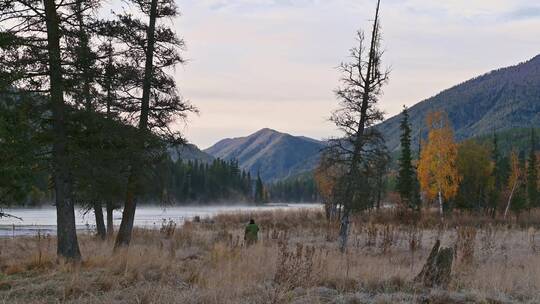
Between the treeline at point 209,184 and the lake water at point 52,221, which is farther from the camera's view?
the treeline at point 209,184

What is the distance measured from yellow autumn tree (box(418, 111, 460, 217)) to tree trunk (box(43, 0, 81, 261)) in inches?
1526

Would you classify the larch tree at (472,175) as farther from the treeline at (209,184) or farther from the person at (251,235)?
the treeline at (209,184)

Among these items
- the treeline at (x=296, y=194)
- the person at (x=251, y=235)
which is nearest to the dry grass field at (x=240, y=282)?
the person at (x=251, y=235)

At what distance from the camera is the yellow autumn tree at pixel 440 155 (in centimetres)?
4744

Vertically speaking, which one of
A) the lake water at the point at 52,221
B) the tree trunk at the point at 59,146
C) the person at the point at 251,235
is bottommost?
the lake water at the point at 52,221

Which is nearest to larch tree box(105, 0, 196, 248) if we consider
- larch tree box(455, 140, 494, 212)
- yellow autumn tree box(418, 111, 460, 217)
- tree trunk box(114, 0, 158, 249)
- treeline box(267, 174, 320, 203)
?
tree trunk box(114, 0, 158, 249)

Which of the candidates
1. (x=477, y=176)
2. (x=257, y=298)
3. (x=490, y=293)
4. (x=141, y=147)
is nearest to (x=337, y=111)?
(x=141, y=147)

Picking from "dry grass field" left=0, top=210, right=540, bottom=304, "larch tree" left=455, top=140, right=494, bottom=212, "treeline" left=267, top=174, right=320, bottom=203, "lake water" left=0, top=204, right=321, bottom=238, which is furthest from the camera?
"treeline" left=267, top=174, right=320, bottom=203

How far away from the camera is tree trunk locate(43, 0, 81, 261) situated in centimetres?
1205

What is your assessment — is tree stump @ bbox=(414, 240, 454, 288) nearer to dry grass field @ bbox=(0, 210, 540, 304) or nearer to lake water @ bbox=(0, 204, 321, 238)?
dry grass field @ bbox=(0, 210, 540, 304)

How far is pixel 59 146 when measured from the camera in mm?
12422

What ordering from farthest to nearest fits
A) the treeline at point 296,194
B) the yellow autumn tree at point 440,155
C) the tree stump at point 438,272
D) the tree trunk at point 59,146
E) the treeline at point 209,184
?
the treeline at point 296,194, the treeline at point 209,184, the yellow autumn tree at point 440,155, the tree trunk at point 59,146, the tree stump at point 438,272

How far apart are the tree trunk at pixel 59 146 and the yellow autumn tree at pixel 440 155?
38.8 m

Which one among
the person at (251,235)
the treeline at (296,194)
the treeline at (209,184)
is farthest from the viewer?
the treeline at (296,194)
